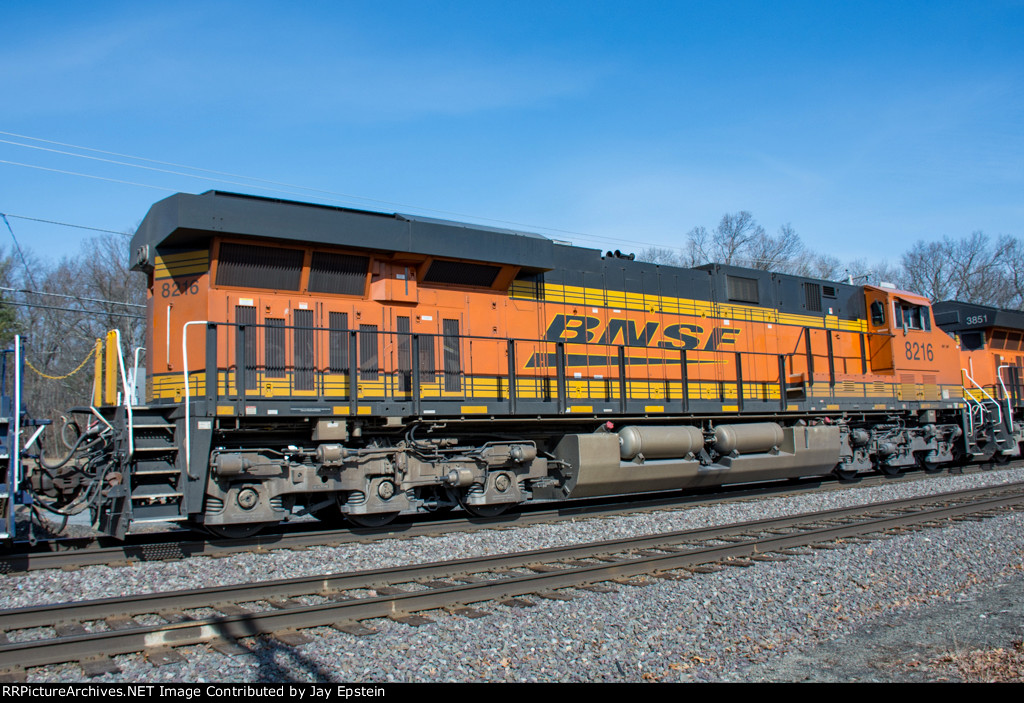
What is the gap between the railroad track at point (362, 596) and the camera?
4461 mm

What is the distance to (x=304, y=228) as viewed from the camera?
8.31 m

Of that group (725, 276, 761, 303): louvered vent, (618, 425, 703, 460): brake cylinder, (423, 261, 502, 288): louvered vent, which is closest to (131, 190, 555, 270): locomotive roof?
(423, 261, 502, 288): louvered vent

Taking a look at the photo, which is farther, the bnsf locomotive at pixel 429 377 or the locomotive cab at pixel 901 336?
the locomotive cab at pixel 901 336

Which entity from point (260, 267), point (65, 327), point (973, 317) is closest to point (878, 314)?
point (973, 317)

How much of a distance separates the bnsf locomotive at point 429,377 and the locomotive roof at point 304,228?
0.02m

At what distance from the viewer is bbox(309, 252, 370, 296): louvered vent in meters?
8.73

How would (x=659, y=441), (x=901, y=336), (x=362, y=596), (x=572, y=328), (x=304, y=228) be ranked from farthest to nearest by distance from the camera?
(x=901, y=336) → (x=572, y=328) → (x=659, y=441) → (x=304, y=228) → (x=362, y=596)

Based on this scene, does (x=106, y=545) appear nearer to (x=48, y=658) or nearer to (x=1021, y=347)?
(x=48, y=658)

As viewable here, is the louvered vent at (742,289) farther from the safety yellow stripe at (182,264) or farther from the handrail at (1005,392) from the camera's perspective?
the safety yellow stripe at (182,264)

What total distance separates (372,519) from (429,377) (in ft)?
6.13

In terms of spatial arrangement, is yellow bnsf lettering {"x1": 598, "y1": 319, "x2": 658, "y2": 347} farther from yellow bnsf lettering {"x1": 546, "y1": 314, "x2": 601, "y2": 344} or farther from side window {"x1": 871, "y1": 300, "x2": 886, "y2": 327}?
side window {"x1": 871, "y1": 300, "x2": 886, "y2": 327}

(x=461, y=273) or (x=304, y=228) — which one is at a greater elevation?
(x=304, y=228)

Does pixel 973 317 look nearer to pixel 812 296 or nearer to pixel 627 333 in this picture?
pixel 812 296

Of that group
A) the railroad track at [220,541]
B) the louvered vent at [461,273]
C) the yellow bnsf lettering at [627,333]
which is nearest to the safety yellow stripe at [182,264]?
the louvered vent at [461,273]
